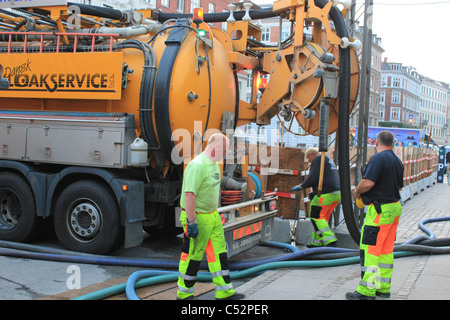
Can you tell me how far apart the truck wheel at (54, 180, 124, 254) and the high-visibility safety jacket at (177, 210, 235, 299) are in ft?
5.91

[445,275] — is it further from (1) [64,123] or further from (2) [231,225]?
(1) [64,123]

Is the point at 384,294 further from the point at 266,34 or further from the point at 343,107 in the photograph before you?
the point at 266,34

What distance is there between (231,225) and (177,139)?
1.27 metres

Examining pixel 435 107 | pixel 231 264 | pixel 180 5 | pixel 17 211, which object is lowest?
pixel 231 264

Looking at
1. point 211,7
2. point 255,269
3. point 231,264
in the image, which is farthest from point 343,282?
point 211,7

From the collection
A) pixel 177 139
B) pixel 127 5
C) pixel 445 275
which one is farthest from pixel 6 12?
pixel 127 5

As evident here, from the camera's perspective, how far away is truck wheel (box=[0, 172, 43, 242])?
6.86 meters

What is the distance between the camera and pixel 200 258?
4773mm

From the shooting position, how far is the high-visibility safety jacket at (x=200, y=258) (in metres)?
4.72

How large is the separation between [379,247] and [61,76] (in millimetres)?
4524

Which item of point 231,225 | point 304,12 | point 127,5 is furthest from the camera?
point 127,5

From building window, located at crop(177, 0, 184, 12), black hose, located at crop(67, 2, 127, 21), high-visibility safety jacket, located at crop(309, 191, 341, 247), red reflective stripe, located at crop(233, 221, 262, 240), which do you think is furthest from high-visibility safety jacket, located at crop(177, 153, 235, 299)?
building window, located at crop(177, 0, 184, 12)

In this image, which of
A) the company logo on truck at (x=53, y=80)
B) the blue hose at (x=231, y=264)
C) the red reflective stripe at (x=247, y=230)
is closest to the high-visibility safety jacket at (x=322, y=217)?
the blue hose at (x=231, y=264)

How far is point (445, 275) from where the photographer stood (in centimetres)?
557
